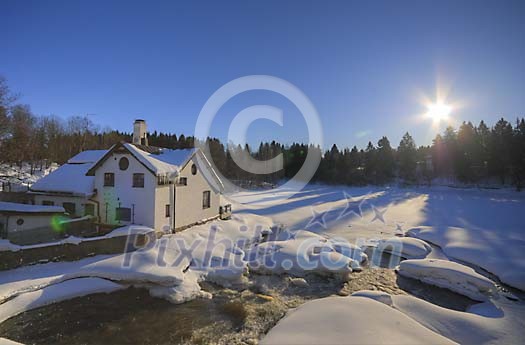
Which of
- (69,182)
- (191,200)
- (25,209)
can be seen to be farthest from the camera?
(191,200)

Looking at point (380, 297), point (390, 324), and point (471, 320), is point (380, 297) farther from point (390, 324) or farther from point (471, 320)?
point (471, 320)

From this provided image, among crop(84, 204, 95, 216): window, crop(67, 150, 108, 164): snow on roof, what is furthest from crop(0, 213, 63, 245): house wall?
crop(67, 150, 108, 164): snow on roof

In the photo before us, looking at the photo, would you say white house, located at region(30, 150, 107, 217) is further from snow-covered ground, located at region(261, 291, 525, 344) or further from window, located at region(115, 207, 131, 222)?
snow-covered ground, located at region(261, 291, 525, 344)

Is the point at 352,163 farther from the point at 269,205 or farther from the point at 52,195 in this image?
the point at 52,195

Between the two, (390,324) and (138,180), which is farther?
(138,180)

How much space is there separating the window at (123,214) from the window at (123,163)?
260 cm

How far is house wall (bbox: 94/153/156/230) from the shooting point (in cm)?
1566

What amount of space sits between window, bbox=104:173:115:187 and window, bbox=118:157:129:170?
33.6 inches

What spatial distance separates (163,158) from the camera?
18.1 meters

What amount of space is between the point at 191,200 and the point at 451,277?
1602 cm

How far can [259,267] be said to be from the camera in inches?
519

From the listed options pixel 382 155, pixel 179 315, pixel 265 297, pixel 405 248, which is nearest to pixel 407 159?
pixel 382 155

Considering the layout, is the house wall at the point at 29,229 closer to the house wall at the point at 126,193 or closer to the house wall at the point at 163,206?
the house wall at the point at 126,193

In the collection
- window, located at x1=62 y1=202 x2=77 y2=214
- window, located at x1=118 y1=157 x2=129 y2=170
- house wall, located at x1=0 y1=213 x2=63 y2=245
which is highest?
window, located at x1=118 y1=157 x2=129 y2=170
